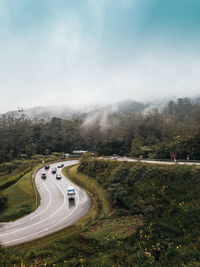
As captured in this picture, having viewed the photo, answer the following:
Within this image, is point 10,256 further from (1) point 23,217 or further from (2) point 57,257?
(1) point 23,217

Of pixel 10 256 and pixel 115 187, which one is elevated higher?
pixel 115 187

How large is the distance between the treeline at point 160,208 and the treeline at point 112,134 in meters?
16.4

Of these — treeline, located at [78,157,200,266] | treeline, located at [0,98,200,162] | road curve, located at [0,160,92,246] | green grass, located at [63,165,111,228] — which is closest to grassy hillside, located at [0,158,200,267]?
treeline, located at [78,157,200,266]

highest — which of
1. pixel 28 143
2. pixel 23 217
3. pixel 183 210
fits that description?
pixel 28 143

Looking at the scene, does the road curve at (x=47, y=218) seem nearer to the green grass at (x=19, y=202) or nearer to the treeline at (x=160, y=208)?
the green grass at (x=19, y=202)

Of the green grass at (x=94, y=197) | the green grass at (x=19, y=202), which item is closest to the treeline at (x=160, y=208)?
the green grass at (x=94, y=197)

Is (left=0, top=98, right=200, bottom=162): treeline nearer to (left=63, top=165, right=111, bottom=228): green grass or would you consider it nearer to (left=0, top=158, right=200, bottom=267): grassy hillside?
(left=63, top=165, right=111, bottom=228): green grass

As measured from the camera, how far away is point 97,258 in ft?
41.5

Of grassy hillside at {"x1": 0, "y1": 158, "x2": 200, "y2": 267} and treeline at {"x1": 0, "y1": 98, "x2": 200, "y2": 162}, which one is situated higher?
treeline at {"x1": 0, "y1": 98, "x2": 200, "y2": 162}

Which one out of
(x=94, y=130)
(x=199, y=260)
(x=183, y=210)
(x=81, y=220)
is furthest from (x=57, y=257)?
(x=94, y=130)

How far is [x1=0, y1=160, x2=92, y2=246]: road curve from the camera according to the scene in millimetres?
18828

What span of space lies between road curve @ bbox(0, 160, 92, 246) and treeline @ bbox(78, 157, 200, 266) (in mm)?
4545

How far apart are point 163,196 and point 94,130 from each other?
58.8m

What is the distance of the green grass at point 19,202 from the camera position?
23.7 metres
